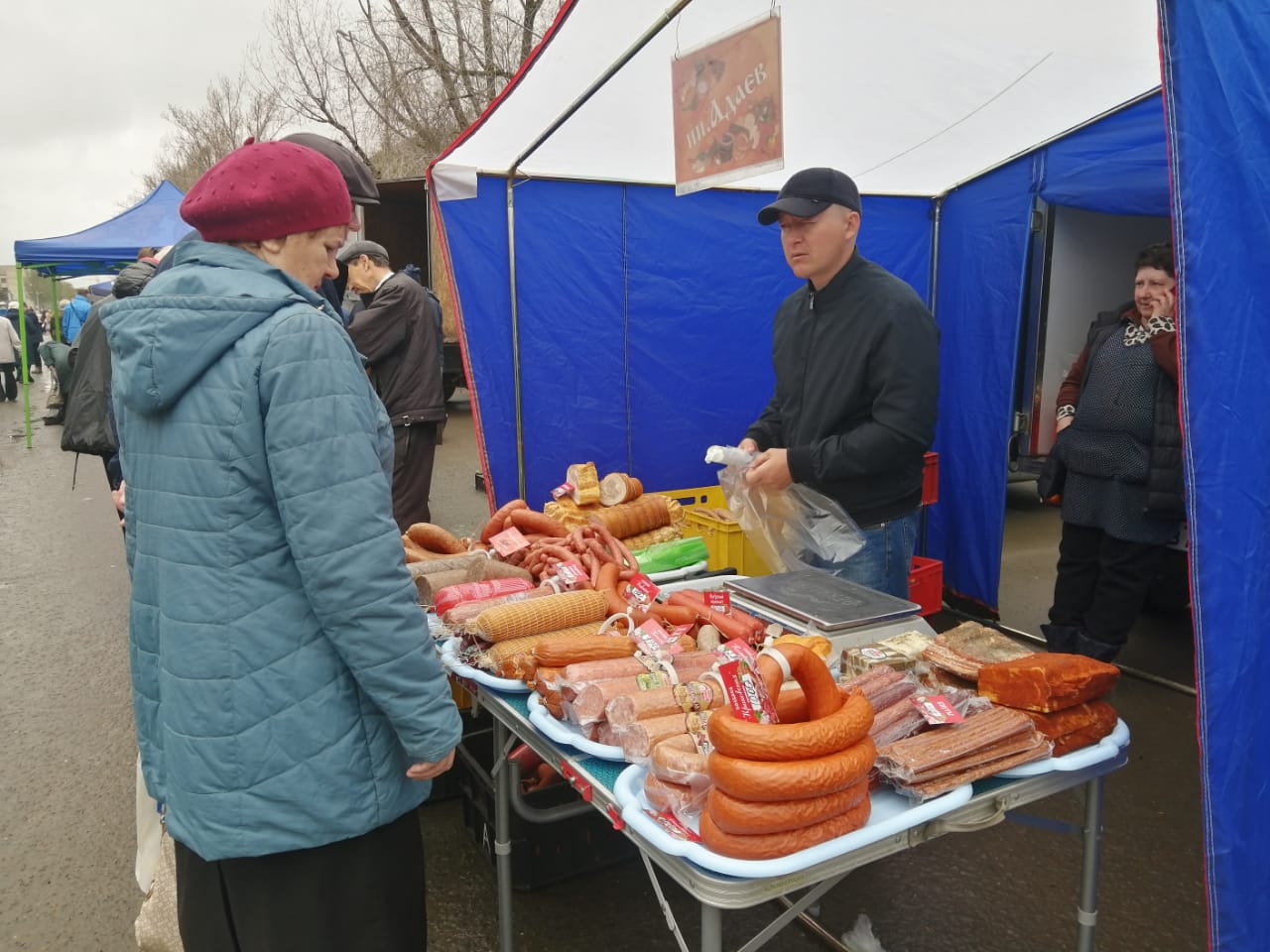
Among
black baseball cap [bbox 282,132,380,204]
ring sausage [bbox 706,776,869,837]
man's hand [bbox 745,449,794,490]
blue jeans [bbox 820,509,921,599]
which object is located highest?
black baseball cap [bbox 282,132,380,204]

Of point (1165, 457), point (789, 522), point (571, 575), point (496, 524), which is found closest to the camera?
point (571, 575)

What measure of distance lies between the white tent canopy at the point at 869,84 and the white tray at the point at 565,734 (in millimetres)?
2532

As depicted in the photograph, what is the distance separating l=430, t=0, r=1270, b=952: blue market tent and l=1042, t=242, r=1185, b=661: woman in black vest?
0.66 m

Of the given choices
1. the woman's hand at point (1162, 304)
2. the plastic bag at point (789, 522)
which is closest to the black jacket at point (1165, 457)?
the woman's hand at point (1162, 304)

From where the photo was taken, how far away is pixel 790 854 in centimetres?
147

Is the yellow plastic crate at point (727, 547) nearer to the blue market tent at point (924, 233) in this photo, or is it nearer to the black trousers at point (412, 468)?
the blue market tent at point (924, 233)

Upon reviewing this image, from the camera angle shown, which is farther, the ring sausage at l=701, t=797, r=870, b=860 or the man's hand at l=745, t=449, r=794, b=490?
the man's hand at l=745, t=449, r=794, b=490

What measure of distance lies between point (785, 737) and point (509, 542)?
2174 mm

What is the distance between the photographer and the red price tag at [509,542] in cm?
346

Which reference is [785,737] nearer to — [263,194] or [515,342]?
[263,194]

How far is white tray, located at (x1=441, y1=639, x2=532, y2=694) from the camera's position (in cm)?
225

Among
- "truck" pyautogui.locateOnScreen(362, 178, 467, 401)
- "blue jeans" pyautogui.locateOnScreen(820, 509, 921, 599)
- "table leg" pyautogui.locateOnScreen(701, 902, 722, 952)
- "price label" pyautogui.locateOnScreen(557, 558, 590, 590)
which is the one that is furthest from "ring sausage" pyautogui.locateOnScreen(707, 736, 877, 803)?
"truck" pyautogui.locateOnScreen(362, 178, 467, 401)

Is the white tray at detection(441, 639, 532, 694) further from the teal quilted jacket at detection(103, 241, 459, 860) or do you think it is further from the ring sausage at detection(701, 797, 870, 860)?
the ring sausage at detection(701, 797, 870, 860)

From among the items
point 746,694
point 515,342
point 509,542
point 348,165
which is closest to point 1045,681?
point 746,694
